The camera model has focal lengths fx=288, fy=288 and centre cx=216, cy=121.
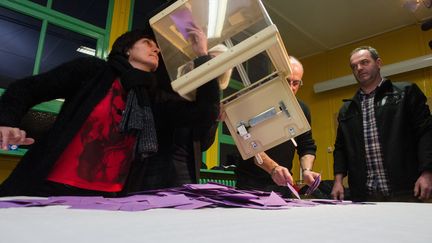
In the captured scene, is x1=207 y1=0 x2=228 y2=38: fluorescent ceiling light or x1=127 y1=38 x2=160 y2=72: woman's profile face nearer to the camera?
x1=207 y1=0 x2=228 y2=38: fluorescent ceiling light

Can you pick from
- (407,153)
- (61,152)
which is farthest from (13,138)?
(407,153)

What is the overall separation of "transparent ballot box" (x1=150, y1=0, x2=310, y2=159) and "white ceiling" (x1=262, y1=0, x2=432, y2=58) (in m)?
2.07

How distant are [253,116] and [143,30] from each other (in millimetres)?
514

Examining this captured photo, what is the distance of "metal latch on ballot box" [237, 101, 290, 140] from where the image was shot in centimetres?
96

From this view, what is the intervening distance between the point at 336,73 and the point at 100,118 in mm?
3343

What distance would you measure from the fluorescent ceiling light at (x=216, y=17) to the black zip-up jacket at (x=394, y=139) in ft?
3.61

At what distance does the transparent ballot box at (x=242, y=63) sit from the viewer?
0.79 meters

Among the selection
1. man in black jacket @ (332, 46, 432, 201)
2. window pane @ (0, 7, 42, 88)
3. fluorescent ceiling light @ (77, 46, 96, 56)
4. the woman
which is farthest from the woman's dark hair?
window pane @ (0, 7, 42, 88)

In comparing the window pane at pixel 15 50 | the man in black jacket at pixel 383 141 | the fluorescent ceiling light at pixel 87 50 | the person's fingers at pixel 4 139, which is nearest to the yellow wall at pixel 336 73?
the man in black jacket at pixel 383 141

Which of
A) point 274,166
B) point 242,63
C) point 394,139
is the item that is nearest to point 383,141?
point 394,139

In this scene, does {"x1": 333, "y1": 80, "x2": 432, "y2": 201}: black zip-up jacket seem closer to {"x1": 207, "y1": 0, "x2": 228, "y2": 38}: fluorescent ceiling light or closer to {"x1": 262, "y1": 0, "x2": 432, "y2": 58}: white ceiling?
{"x1": 207, "y1": 0, "x2": 228, "y2": 38}: fluorescent ceiling light

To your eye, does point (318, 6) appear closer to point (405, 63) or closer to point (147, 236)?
point (405, 63)

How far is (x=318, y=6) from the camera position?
283cm

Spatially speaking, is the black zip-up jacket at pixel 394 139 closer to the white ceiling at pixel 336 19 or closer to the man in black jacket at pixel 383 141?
the man in black jacket at pixel 383 141
